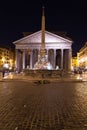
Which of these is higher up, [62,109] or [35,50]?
[35,50]

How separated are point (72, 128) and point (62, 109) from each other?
3.02 meters

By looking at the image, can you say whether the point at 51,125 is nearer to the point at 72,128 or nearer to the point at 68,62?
the point at 72,128

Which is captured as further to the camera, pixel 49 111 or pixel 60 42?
pixel 60 42

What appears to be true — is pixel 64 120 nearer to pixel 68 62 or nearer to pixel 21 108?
pixel 21 108

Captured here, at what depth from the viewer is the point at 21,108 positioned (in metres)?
10.1

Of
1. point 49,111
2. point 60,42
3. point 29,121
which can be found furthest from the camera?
point 60,42

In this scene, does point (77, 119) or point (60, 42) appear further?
point (60, 42)

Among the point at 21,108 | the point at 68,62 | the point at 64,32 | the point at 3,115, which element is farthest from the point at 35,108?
the point at 64,32

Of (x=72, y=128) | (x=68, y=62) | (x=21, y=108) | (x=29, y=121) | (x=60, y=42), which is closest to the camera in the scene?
(x=72, y=128)

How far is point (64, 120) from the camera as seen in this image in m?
7.90

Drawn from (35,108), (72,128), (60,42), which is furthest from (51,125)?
(60,42)

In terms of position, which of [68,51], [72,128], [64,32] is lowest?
[72,128]

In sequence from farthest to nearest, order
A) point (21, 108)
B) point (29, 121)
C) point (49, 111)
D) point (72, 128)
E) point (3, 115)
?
point (21, 108) < point (49, 111) < point (3, 115) < point (29, 121) < point (72, 128)

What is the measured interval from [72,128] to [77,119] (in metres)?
1.18
